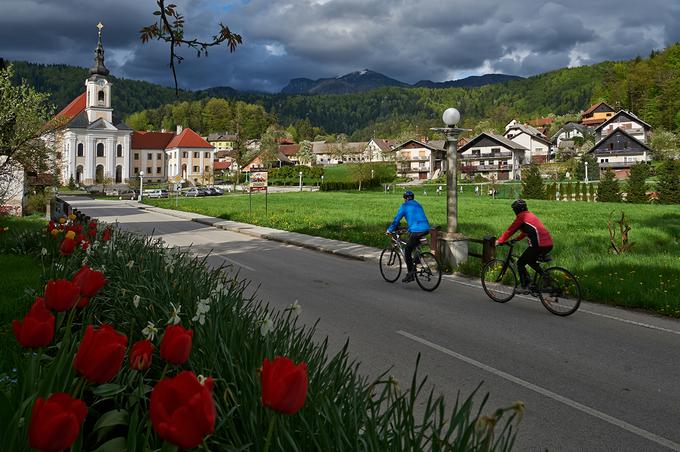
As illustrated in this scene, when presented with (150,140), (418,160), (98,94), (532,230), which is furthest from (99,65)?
(532,230)

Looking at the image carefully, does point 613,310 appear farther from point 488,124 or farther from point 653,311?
point 488,124

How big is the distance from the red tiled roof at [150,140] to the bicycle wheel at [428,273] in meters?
118

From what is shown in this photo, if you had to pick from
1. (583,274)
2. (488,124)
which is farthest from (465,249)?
(488,124)

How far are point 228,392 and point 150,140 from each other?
419 ft

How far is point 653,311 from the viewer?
951 centimetres

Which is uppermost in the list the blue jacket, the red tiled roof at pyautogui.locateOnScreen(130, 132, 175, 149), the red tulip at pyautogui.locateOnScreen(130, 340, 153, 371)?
the red tiled roof at pyautogui.locateOnScreen(130, 132, 175, 149)

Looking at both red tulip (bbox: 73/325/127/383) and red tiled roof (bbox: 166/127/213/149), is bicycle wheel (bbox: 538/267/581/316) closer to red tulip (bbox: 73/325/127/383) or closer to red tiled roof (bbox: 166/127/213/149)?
red tulip (bbox: 73/325/127/383)

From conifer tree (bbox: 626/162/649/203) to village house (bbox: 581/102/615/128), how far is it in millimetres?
102601

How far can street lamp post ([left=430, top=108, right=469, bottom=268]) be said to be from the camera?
13977mm

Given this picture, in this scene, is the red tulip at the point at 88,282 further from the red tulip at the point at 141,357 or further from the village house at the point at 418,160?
the village house at the point at 418,160

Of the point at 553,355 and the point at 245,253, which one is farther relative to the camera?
the point at 245,253

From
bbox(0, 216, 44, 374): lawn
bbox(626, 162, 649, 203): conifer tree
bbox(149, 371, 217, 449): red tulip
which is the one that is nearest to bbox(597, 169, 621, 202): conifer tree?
bbox(626, 162, 649, 203): conifer tree

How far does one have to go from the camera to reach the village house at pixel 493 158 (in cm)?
10294

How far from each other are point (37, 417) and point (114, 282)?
4.79 meters
